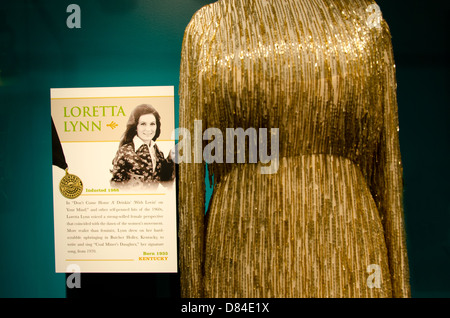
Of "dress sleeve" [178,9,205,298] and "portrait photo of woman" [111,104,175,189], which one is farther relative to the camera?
"portrait photo of woman" [111,104,175,189]

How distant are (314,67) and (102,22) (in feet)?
1.59

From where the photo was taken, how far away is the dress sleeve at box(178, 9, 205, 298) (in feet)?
1.99

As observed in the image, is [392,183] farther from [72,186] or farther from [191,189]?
[72,186]

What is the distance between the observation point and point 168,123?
817 millimetres

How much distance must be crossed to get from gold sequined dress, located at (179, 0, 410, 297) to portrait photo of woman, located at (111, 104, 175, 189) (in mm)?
220

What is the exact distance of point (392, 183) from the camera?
23.8 inches

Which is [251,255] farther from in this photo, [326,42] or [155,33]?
[155,33]

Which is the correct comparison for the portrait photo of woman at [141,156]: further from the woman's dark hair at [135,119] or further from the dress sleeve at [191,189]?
the dress sleeve at [191,189]

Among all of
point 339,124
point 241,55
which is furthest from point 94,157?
point 339,124

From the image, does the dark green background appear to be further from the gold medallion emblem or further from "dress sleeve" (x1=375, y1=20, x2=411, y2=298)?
"dress sleeve" (x1=375, y1=20, x2=411, y2=298)

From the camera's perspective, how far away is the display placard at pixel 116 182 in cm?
79

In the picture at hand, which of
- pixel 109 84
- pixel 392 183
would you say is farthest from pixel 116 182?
pixel 392 183
